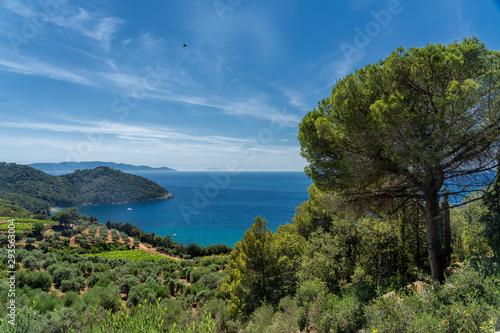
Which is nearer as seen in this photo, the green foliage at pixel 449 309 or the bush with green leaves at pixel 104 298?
the green foliage at pixel 449 309

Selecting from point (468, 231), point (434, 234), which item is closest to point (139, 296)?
point (434, 234)

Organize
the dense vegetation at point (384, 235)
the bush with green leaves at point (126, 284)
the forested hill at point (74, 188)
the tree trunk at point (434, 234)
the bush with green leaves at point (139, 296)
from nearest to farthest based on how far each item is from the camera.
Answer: the dense vegetation at point (384, 235), the tree trunk at point (434, 234), the bush with green leaves at point (139, 296), the bush with green leaves at point (126, 284), the forested hill at point (74, 188)

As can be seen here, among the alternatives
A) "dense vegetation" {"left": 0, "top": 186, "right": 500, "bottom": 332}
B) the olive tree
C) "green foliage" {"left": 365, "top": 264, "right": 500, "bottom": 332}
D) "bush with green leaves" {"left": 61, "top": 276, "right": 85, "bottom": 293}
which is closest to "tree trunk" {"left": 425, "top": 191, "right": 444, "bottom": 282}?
the olive tree

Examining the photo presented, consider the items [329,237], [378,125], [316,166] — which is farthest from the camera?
[329,237]

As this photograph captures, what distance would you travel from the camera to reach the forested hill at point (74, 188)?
316 ft

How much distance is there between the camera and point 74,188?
119000 mm

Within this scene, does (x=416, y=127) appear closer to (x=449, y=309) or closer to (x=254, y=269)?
(x=449, y=309)

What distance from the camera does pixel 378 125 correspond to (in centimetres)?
612

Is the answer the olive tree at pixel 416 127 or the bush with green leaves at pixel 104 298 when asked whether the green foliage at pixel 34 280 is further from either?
the olive tree at pixel 416 127

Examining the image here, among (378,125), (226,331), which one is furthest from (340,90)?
(226,331)

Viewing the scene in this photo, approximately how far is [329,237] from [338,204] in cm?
397

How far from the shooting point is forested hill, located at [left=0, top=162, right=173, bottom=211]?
96.4m

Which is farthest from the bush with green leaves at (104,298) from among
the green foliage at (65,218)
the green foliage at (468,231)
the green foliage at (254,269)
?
the green foliage at (65,218)

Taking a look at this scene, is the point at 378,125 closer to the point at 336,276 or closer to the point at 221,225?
the point at 336,276
